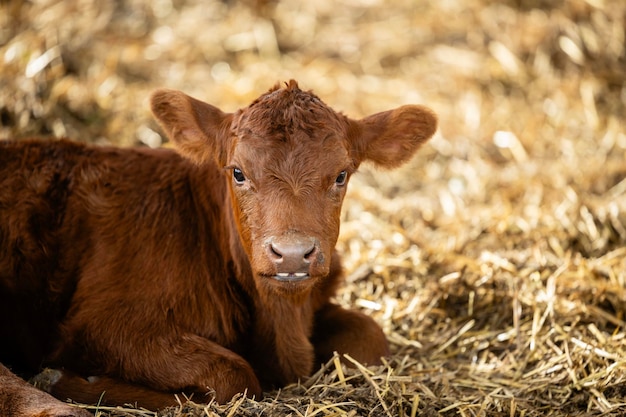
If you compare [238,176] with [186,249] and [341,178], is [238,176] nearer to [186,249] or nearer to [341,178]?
[341,178]

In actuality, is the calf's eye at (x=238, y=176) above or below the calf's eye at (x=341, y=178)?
above

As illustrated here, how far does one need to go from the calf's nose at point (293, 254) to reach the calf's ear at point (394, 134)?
103 cm

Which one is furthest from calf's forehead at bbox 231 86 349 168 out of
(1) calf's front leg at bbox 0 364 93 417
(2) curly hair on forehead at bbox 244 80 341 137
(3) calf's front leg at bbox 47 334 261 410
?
(1) calf's front leg at bbox 0 364 93 417

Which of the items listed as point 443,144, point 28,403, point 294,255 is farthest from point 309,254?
point 443,144

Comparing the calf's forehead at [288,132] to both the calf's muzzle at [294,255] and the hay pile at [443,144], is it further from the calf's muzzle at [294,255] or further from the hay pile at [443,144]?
the hay pile at [443,144]

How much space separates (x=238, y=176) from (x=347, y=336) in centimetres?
133

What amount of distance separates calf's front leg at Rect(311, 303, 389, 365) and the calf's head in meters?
0.85

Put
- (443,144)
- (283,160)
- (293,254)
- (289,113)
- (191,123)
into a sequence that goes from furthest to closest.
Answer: (443,144) < (191,123) < (289,113) < (283,160) < (293,254)

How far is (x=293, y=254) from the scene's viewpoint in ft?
13.5

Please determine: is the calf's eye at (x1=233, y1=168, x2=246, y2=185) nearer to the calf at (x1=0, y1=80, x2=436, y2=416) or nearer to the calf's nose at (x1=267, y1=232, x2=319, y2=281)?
the calf at (x1=0, y1=80, x2=436, y2=416)

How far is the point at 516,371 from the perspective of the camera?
5348 mm

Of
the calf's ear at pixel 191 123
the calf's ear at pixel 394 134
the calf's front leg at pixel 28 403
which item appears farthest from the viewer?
the calf's ear at pixel 394 134

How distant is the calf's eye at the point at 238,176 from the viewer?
457 cm

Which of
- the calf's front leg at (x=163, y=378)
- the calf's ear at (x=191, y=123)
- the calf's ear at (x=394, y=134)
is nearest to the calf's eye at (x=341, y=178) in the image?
the calf's ear at (x=394, y=134)
